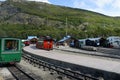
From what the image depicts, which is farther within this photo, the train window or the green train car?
the train window

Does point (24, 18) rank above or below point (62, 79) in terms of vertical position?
above

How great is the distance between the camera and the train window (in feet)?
82.1

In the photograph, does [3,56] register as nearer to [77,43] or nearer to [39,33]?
[77,43]

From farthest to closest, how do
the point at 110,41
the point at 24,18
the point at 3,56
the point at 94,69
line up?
the point at 24,18, the point at 110,41, the point at 3,56, the point at 94,69

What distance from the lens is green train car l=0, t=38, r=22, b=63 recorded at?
24.7 metres

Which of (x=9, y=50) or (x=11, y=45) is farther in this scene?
(x=11, y=45)

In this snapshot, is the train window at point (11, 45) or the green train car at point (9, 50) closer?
the green train car at point (9, 50)

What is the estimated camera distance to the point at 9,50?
25.1m

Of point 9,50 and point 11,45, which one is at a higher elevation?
point 11,45

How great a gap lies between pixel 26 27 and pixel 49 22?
1920 cm

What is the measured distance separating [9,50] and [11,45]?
0.53 metres

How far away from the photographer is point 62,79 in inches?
722

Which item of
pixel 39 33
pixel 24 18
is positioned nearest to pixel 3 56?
pixel 39 33

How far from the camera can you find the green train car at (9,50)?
24672 millimetres
